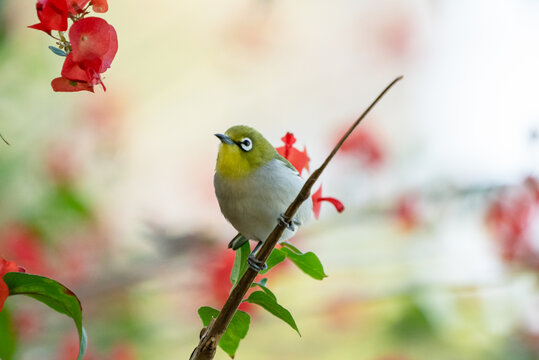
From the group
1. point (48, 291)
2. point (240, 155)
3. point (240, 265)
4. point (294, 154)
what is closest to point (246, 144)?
point (240, 155)

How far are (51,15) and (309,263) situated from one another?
215 mm

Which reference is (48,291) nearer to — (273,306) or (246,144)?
(273,306)

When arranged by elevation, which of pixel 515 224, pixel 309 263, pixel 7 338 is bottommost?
pixel 7 338

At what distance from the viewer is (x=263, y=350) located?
2.33 m

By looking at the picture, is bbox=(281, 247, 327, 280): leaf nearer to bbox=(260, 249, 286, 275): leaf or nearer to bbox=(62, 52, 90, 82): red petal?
bbox=(260, 249, 286, 275): leaf

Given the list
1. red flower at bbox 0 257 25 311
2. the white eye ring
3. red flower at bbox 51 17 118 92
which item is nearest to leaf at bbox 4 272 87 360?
red flower at bbox 0 257 25 311

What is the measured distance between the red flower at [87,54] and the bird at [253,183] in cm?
27

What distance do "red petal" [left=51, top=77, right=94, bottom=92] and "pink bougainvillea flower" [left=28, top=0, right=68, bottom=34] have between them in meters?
0.03

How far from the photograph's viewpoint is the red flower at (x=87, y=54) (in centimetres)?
36

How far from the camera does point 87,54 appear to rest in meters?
0.37

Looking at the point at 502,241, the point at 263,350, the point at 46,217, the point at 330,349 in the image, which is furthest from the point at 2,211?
the point at 330,349

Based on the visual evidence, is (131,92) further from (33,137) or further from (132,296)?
(132,296)

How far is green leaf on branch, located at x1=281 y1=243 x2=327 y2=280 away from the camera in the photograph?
0.41 metres

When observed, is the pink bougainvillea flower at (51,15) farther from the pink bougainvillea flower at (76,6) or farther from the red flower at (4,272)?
the red flower at (4,272)
